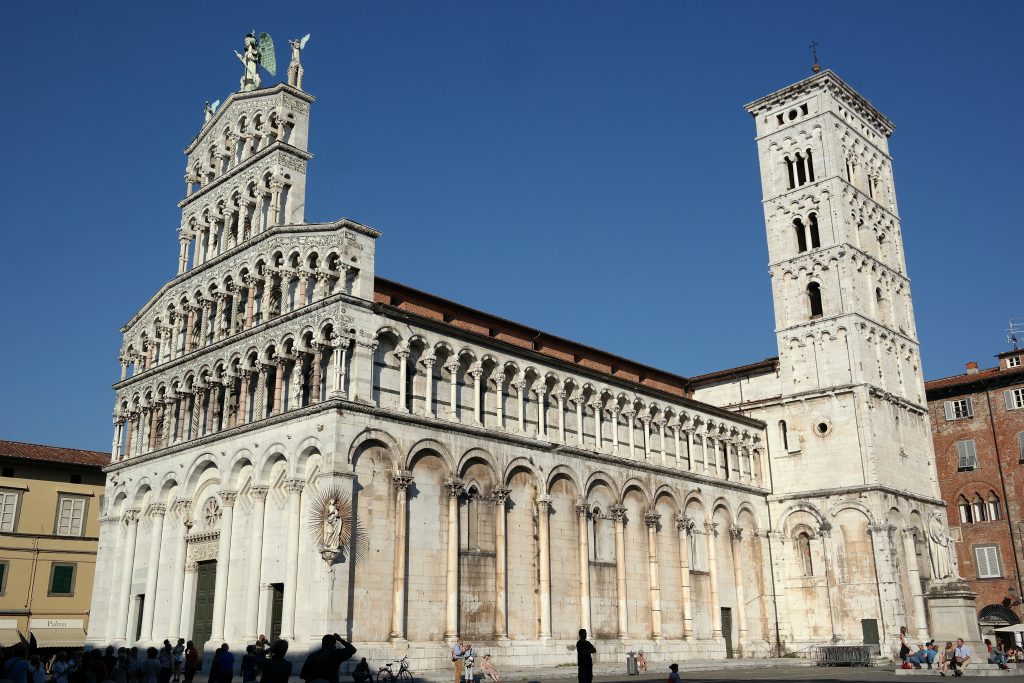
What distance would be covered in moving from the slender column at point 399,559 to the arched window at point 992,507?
123ft

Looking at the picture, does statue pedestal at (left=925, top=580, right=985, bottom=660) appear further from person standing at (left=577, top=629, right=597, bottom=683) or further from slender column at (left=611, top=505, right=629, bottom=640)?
person standing at (left=577, top=629, right=597, bottom=683)

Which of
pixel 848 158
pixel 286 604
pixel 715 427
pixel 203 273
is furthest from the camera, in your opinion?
pixel 848 158

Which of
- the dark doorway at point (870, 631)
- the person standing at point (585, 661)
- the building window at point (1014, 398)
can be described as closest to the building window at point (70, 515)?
the person standing at point (585, 661)

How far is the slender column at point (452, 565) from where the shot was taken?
28.8 m

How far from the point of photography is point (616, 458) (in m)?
37.2

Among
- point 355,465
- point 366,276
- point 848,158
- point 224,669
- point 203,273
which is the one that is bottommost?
point 224,669

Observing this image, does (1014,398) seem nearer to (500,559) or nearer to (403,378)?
(500,559)

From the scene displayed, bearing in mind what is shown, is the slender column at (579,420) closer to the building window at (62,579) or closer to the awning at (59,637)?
the awning at (59,637)

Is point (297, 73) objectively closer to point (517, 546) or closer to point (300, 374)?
point (300, 374)

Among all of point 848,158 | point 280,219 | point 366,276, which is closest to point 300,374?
point 366,276

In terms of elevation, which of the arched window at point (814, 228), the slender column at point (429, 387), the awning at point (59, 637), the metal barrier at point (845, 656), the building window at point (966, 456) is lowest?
the metal barrier at point (845, 656)

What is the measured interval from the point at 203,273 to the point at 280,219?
14.9ft

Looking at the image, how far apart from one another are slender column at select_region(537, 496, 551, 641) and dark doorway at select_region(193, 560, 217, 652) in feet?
35.9

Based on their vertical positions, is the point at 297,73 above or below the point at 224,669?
above
